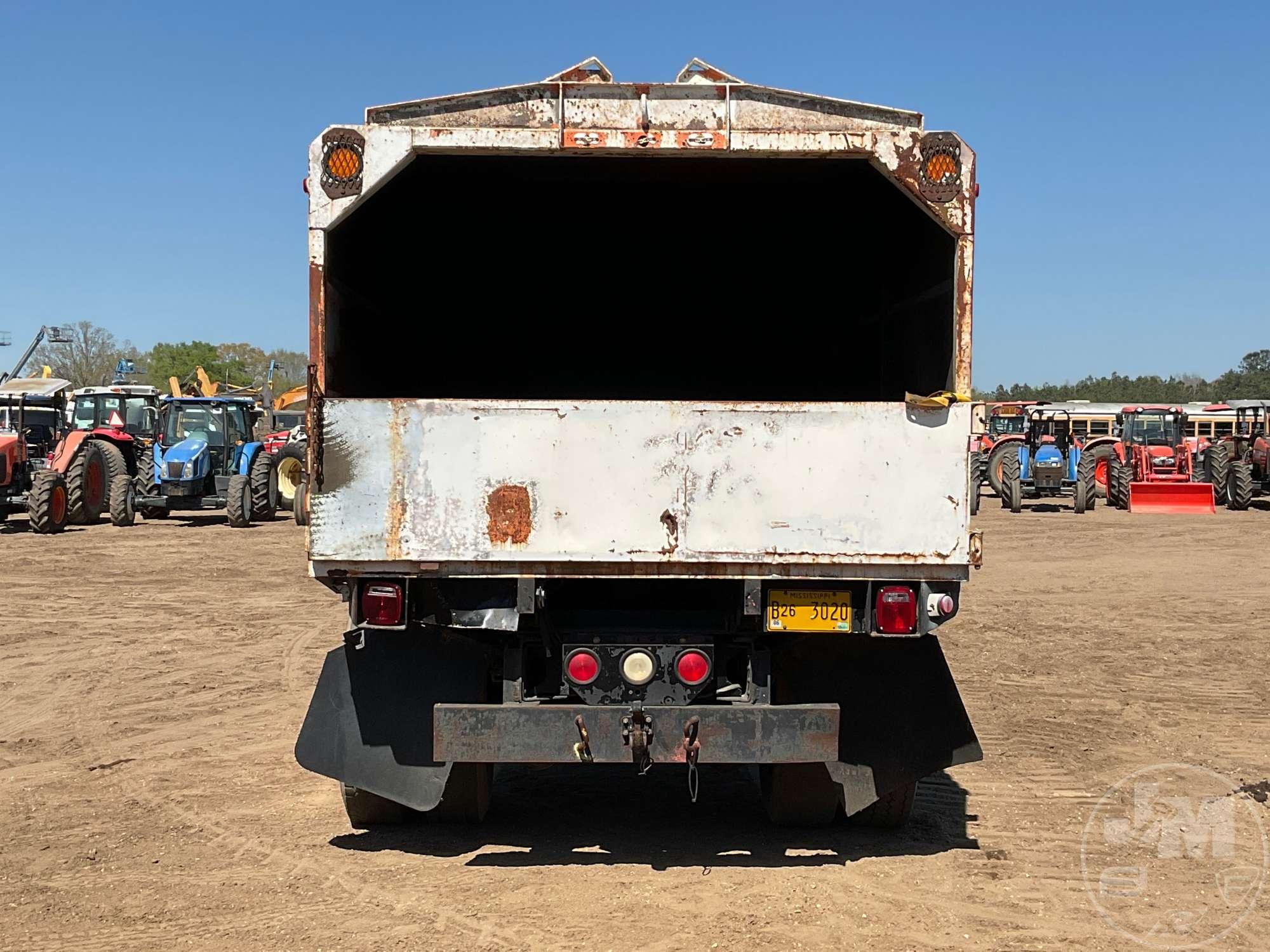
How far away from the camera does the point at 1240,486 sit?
25391mm

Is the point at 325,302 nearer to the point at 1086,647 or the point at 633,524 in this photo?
the point at 633,524

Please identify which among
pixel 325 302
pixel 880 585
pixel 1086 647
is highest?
pixel 325 302

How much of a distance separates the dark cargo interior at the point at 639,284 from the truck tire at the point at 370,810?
1.67m

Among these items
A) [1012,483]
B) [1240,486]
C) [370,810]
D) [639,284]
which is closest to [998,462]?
[1012,483]

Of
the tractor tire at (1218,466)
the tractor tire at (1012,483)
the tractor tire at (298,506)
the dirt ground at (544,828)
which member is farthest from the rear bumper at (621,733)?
the tractor tire at (1218,466)

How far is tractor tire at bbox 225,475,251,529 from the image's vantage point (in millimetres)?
20578

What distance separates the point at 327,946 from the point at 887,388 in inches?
165

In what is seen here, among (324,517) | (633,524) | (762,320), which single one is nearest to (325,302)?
(324,517)

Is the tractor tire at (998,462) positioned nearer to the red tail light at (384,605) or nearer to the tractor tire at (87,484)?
the tractor tire at (87,484)

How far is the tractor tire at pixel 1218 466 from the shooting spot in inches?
1061

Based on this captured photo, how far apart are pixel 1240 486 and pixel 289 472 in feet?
62.3

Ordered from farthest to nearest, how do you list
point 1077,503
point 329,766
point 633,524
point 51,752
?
point 1077,503
point 51,752
point 329,766
point 633,524

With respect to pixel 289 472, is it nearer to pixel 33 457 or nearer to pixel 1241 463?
pixel 33 457

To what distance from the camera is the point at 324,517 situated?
449 centimetres
